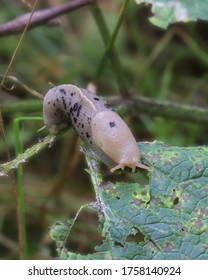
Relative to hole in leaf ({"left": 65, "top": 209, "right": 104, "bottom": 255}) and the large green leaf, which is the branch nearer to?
the large green leaf

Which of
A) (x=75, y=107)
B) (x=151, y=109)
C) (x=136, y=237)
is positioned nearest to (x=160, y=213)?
(x=136, y=237)

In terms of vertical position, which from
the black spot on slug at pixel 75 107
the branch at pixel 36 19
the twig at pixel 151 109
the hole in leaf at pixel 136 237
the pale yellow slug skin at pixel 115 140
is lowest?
the hole in leaf at pixel 136 237

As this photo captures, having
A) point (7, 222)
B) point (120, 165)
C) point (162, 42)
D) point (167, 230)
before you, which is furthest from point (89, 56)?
point (167, 230)

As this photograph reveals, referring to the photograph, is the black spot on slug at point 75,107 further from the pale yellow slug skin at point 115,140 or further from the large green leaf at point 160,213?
the large green leaf at point 160,213

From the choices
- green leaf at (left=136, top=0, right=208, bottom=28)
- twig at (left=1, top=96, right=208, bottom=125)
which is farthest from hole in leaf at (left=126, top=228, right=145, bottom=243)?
green leaf at (left=136, top=0, right=208, bottom=28)

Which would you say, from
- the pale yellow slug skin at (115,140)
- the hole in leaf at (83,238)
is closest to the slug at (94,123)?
the pale yellow slug skin at (115,140)

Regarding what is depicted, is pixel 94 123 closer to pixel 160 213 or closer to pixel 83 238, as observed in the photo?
pixel 160 213
